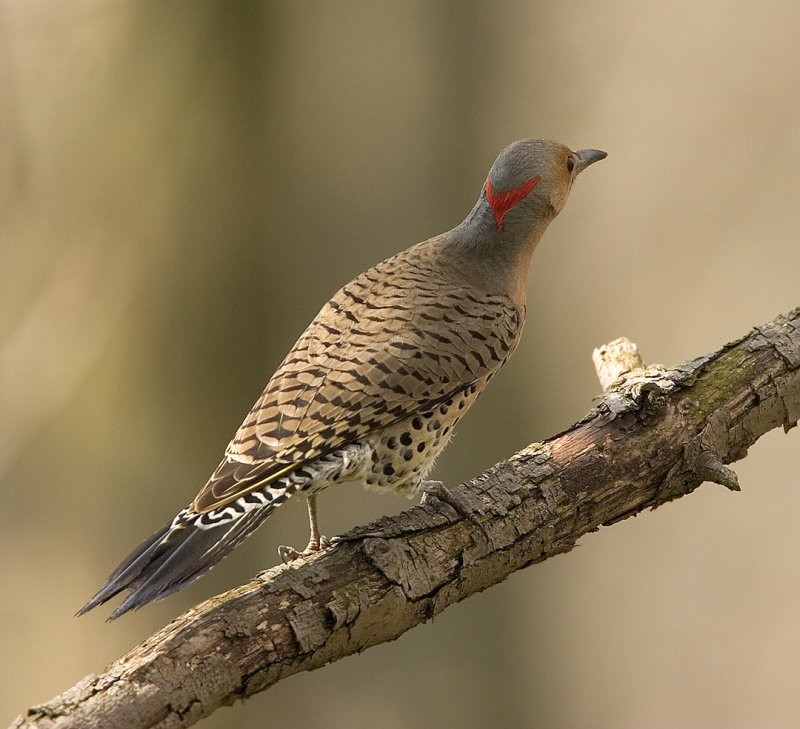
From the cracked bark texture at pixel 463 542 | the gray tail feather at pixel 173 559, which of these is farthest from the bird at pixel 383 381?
Answer: the cracked bark texture at pixel 463 542

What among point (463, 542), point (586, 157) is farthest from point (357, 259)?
point (463, 542)

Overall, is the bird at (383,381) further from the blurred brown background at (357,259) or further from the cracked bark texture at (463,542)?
the blurred brown background at (357,259)

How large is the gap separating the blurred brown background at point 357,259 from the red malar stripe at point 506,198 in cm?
217

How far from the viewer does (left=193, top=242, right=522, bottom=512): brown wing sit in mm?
3029

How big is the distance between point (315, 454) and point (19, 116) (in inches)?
147

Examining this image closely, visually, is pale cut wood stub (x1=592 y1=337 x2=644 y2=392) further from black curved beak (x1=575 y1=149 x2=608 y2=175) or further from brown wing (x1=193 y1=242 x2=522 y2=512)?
black curved beak (x1=575 y1=149 x2=608 y2=175)

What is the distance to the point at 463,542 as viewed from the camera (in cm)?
302

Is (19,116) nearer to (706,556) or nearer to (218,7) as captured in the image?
(218,7)

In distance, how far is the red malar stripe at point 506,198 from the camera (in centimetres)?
371

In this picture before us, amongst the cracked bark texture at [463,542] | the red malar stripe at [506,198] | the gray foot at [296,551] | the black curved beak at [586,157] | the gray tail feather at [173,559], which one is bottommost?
the cracked bark texture at [463,542]

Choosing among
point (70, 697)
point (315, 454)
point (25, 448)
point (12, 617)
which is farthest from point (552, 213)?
point (12, 617)

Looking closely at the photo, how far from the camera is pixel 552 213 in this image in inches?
153

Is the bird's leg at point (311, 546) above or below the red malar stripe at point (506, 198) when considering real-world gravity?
below

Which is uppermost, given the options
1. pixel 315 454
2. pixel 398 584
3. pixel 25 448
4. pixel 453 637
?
pixel 25 448
